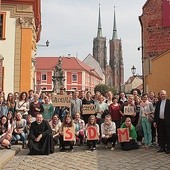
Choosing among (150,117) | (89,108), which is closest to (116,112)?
(89,108)

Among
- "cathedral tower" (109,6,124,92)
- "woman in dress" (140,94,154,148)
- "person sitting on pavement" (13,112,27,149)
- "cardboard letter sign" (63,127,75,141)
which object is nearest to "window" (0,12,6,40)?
"person sitting on pavement" (13,112,27,149)

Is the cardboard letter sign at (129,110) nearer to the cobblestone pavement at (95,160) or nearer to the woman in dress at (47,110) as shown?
the cobblestone pavement at (95,160)

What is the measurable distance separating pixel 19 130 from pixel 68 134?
1.78 m

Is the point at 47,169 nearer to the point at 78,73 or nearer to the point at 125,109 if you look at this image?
the point at 125,109

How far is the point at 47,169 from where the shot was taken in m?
7.89

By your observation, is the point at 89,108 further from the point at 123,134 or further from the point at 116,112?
the point at 123,134

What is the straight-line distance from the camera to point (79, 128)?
11492mm

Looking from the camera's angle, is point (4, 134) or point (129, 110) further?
point (129, 110)

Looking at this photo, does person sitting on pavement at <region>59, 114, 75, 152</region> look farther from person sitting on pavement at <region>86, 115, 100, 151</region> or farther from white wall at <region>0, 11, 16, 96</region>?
white wall at <region>0, 11, 16, 96</region>

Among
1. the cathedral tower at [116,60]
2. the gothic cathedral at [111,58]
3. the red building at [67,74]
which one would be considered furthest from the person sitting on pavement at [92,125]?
the gothic cathedral at [111,58]

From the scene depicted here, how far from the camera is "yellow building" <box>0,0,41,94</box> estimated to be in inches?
818

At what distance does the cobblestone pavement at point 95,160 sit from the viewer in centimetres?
812

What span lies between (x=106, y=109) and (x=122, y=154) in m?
2.36

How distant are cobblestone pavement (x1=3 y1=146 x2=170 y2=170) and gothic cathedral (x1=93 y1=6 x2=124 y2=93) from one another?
4409 inches
